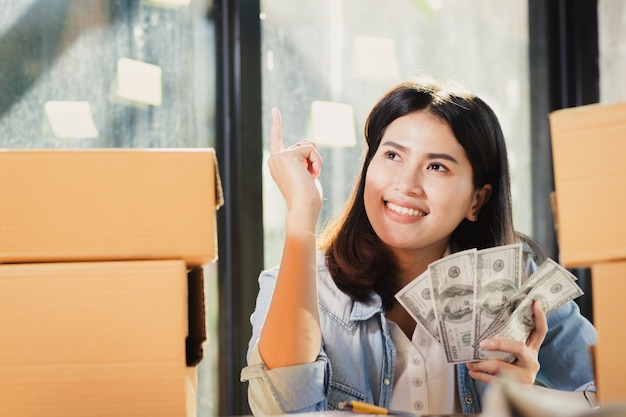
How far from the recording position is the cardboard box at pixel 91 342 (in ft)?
3.18

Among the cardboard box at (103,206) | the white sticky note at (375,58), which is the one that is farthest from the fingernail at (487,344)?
the white sticky note at (375,58)

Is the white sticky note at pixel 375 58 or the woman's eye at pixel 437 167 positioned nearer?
the woman's eye at pixel 437 167

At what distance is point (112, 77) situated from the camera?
7.86 ft

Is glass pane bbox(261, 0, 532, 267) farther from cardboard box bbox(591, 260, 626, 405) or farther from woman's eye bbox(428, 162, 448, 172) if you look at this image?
cardboard box bbox(591, 260, 626, 405)

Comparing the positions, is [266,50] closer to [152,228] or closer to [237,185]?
[237,185]

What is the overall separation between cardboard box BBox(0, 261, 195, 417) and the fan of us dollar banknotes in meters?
0.54

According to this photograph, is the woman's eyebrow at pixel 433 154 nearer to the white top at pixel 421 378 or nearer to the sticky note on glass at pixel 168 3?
the white top at pixel 421 378

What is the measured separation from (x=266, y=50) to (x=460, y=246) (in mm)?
1049

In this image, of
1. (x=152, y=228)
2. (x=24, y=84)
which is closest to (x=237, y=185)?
(x=24, y=84)

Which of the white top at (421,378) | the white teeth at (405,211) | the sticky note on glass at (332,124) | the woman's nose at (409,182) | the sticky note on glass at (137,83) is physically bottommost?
the white top at (421,378)

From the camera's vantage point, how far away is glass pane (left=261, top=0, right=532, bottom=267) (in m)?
2.55

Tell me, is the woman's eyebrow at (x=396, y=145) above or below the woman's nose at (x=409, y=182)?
above

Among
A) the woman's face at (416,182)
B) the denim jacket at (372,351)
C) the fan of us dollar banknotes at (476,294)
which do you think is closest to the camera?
the fan of us dollar banknotes at (476,294)

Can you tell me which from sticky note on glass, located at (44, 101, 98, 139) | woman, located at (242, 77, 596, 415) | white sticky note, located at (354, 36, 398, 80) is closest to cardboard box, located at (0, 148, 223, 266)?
woman, located at (242, 77, 596, 415)
